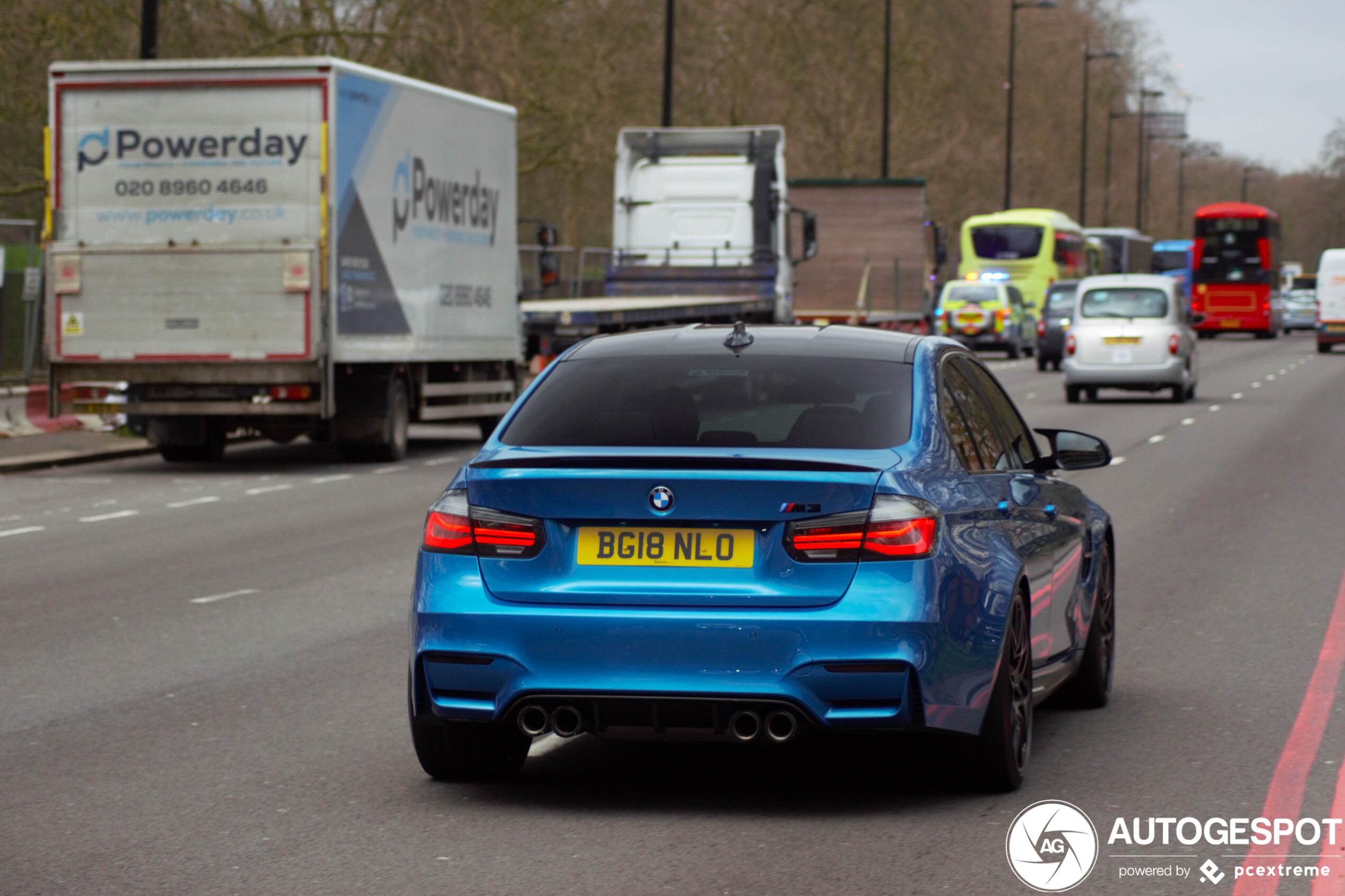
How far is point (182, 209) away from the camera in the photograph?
1956 centimetres

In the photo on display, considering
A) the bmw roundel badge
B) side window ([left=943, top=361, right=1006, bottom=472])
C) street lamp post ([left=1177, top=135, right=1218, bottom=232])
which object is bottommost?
the bmw roundel badge

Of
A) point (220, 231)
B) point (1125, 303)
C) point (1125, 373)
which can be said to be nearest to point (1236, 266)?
point (1125, 303)

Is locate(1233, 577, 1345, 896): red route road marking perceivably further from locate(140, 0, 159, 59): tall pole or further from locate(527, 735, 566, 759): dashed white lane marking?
locate(140, 0, 159, 59): tall pole

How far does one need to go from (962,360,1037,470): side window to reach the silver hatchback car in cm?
2337

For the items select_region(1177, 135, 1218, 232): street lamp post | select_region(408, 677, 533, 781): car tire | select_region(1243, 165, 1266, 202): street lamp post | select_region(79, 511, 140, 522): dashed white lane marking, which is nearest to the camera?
select_region(408, 677, 533, 781): car tire

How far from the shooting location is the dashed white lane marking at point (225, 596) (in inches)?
436

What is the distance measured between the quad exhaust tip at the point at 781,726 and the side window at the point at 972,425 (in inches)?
41.1

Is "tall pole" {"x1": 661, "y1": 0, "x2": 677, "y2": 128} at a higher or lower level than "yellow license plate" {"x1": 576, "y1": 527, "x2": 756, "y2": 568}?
higher

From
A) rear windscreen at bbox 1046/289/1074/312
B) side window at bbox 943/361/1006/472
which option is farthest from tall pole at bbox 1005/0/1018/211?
side window at bbox 943/361/1006/472

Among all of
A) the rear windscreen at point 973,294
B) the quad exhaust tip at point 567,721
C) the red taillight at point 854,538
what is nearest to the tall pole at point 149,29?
the quad exhaust tip at point 567,721

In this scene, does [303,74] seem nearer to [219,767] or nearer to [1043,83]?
[219,767]

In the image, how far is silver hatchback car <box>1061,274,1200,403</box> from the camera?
30.6 m

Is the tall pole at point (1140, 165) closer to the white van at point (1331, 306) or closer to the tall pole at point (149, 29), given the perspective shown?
the white van at point (1331, 306)

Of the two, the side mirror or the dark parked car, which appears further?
the dark parked car
